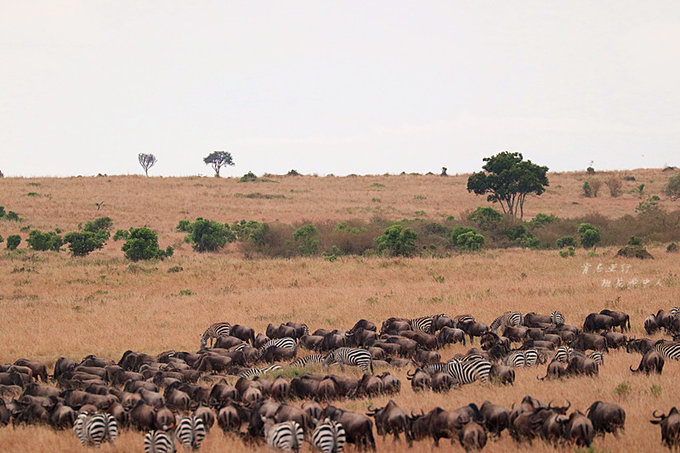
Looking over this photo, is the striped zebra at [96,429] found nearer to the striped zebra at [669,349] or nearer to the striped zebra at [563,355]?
the striped zebra at [563,355]

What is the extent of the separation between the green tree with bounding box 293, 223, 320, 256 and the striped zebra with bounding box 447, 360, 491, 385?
35042mm

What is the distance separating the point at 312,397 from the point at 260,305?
13.9 m

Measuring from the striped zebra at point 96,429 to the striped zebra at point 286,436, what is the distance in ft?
9.28

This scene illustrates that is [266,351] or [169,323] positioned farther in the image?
[169,323]

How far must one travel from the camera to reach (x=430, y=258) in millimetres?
42250

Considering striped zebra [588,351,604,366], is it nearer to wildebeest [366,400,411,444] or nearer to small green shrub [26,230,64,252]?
wildebeest [366,400,411,444]

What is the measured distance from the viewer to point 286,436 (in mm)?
10203

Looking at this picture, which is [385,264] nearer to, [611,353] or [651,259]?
[651,259]

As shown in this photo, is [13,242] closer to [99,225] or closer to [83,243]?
[83,243]

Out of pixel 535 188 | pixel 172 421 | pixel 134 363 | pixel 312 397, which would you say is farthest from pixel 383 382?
pixel 535 188

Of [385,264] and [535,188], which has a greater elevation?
[535,188]

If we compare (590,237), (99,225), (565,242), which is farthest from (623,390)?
(99,225)

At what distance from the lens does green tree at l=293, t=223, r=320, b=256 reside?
50188 mm

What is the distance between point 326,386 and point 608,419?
5.55 metres
